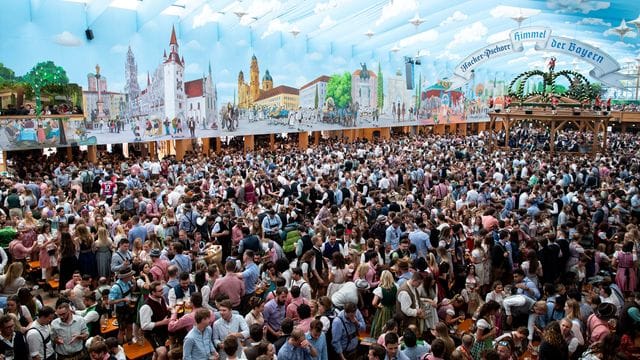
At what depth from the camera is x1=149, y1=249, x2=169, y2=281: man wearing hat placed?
17.3 ft

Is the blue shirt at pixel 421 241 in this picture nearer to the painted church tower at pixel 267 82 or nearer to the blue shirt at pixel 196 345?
the blue shirt at pixel 196 345

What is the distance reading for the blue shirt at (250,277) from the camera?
537 centimetres

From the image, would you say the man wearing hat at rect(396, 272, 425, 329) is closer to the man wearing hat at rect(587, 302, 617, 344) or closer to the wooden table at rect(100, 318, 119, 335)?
the man wearing hat at rect(587, 302, 617, 344)

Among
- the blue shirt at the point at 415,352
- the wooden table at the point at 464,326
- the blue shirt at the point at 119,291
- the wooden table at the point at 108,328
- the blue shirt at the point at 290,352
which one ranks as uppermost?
the blue shirt at the point at 119,291

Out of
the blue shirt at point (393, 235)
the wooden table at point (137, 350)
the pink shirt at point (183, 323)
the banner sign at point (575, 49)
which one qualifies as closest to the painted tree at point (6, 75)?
the wooden table at point (137, 350)

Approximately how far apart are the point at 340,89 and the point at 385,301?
2456cm

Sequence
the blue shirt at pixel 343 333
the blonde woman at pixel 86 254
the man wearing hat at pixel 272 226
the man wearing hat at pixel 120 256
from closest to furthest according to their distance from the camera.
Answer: the blue shirt at pixel 343 333 → the man wearing hat at pixel 120 256 → the blonde woman at pixel 86 254 → the man wearing hat at pixel 272 226

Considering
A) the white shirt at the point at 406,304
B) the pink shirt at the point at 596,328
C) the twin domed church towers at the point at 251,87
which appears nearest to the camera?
the pink shirt at the point at 596,328

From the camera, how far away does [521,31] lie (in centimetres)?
2336

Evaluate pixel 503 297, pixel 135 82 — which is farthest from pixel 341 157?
pixel 503 297

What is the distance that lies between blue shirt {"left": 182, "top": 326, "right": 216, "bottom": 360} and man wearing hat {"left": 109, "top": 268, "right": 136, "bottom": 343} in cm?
152

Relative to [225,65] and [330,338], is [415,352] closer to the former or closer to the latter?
[330,338]

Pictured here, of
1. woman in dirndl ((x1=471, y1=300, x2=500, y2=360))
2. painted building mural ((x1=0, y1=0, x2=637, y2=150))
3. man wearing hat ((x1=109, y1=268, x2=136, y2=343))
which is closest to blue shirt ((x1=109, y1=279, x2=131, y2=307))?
man wearing hat ((x1=109, y1=268, x2=136, y2=343))

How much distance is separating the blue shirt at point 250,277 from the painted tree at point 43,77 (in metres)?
13.2
